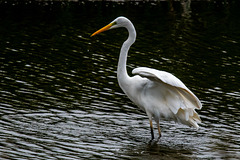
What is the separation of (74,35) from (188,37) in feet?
14.9

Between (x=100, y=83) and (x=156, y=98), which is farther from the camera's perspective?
(x=100, y=83)

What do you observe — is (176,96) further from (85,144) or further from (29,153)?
(29,153)

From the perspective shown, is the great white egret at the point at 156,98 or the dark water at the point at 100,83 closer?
the dark water at the point at 100,83

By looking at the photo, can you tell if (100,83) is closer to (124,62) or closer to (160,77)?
(124,62)

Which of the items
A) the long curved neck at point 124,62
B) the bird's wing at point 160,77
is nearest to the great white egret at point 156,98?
the long curved neck at point 124,62

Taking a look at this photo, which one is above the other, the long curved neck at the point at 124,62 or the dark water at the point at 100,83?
the long curved neck at the point at 124,62

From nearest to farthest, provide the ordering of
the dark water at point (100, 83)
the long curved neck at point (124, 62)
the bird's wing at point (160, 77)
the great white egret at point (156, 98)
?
the bird's wing at point (160, 77)
the dark water at point (100, 83)
the great white egret at point (156, 98)
the long curved neck at point (124, 62)

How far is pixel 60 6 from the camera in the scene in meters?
26.2

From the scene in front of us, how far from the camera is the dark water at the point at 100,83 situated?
371 inches

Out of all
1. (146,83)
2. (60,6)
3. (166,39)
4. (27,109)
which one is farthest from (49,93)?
(60,6)

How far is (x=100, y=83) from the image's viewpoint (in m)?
13.5

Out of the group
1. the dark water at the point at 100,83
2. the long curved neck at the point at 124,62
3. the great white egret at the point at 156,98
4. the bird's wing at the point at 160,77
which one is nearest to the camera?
the bird's wing at the point at 160,77

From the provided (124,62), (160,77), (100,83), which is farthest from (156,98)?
(100,83)

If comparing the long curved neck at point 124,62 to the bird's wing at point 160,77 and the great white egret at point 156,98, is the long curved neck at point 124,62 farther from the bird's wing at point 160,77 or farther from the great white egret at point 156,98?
the bird's wing at point 160,77
